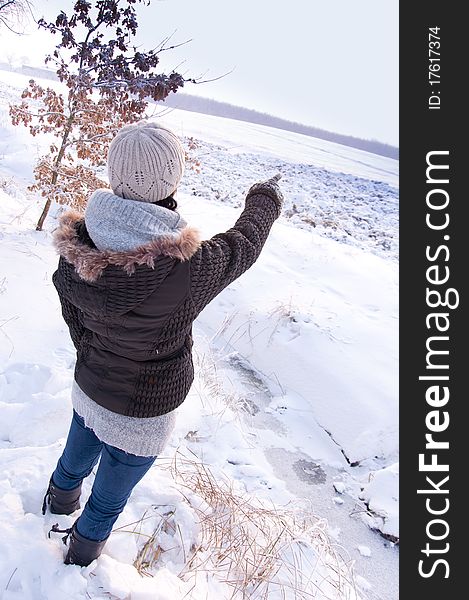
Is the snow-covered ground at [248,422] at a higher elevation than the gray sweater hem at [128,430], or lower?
lower

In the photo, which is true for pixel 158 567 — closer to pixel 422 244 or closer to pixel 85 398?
pixel 85 398

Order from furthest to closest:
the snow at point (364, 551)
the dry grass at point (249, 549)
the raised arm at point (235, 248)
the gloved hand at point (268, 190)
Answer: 1. the snow at point (364, 551)
2. the dry grass at point (249, 549)
3. the gloved hand at point (268, 190)
4. the raised arm at point (235, 248)

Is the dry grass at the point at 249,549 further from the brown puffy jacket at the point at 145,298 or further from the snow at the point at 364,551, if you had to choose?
the brown puffy jacket at the point at 145,298

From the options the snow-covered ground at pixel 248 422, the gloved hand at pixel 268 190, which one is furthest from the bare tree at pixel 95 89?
the gloved hand at pixel 268 190

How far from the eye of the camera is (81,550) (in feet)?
6.11

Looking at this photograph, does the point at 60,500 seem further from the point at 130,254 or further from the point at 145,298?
the point at 130,254

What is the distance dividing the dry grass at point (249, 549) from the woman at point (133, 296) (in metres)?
0.55

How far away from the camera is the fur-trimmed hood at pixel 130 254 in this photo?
1435mm

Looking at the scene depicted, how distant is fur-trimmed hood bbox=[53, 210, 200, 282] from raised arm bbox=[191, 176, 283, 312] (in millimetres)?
63

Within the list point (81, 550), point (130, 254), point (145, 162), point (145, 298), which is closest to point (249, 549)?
point (81, 550)

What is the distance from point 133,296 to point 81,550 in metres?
1.05

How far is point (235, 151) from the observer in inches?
833

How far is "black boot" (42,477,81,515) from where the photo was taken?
82.6 inches

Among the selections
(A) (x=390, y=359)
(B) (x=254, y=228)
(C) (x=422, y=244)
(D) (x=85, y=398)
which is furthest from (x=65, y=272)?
(A) (x=390, y=359)
